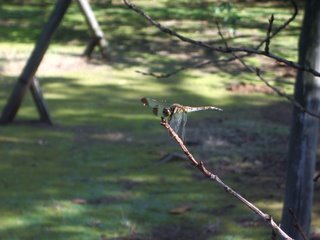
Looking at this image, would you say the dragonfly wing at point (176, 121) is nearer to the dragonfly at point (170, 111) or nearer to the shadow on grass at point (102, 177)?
the dragonfly at point (170, 111)

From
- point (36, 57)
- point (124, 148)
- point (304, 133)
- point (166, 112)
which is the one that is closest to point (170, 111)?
point (166, 112)

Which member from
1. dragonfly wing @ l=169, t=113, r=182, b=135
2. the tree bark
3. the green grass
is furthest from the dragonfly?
the tree bark

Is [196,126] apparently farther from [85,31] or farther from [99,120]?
[85,31]

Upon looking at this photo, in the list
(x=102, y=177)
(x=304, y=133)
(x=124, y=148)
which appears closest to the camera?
(x=304, y=133)

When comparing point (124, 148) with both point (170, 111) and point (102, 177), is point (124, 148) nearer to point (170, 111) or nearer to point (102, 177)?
point (102, 177)

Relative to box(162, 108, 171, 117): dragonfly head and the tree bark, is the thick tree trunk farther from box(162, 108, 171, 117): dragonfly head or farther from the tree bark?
the tree bark

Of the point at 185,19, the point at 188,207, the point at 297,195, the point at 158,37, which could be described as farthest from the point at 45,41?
the point at 185,19
